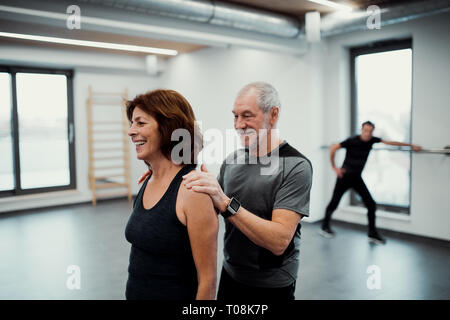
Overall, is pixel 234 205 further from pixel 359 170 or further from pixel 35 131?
pixel 35 131

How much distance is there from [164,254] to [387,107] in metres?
4.34

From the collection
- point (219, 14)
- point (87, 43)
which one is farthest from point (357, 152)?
point (87, 43)

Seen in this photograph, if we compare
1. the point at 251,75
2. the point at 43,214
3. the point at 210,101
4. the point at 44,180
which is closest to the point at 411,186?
the point at 251,75

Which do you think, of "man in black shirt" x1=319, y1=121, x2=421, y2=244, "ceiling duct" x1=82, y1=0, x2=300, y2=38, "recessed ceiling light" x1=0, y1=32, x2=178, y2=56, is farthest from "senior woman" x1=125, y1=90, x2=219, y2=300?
"recessed ceiling light" x1=0, y1=32, x2=178, y2=56

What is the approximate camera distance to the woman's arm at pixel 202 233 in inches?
45.6

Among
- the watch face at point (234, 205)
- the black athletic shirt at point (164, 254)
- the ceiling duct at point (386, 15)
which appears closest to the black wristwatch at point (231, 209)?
the watch face at point (234, 205)

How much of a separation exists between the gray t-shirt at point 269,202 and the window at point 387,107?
11.1 feet

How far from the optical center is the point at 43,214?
5949mm

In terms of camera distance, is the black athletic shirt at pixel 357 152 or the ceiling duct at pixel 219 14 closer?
the ceiling duct at pixel 219 14

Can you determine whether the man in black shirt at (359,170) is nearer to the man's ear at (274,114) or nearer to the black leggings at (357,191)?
the black leggings at (357,191)

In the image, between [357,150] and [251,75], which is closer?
[357,150]

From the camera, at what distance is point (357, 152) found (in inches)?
172
